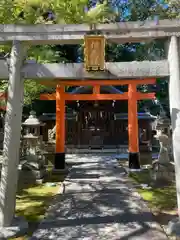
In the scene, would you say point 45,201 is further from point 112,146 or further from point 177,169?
point 112,146

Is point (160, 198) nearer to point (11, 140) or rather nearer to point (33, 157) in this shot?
point (11, 140)

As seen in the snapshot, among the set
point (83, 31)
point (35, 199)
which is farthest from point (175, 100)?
point (35, 199)

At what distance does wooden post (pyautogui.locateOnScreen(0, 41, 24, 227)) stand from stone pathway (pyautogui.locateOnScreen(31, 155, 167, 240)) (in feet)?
2.40

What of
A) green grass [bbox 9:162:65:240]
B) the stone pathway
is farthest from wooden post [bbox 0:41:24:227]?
the stone pathway

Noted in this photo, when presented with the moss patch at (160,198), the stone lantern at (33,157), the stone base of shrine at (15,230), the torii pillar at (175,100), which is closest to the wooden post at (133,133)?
the moss patch at (160,198)

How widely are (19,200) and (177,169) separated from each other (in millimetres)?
4525

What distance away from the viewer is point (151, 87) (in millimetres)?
25562

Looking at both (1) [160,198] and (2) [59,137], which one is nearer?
(1) [160,198]

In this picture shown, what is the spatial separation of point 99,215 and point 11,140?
2588mm

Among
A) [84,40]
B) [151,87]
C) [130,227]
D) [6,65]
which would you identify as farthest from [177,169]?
[151,87]

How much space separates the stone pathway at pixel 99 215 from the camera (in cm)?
489

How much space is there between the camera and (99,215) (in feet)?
19.7

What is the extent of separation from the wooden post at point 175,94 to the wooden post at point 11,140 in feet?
9.41

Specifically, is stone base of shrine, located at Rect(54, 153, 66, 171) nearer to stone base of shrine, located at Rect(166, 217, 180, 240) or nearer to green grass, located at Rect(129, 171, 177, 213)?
green grass, located at Rect(129, 171, 177, 213)
